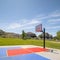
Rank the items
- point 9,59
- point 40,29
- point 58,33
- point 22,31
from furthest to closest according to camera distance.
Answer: point 58,33, point 22,31, point 40,29, point 9,59

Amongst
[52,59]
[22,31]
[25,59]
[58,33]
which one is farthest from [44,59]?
[58,33]

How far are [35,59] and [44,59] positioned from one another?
632mm

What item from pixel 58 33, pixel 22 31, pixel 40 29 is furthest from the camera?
pixel 58 33

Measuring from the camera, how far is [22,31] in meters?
50.3

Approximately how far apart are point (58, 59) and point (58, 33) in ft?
173

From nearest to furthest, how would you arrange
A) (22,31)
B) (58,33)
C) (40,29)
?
(40,29), (22,31), (58,33)

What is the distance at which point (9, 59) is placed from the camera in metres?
7.17

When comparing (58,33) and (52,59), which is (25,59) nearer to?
(52,59)

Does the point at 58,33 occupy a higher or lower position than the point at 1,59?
higher

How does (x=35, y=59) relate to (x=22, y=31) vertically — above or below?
below

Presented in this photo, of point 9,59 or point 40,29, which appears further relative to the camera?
point 40,29

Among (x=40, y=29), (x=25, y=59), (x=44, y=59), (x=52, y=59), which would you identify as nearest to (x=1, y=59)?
(x=25, y=59)

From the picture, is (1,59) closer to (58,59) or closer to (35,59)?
(35,59)

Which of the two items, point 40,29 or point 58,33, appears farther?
point 58,33
